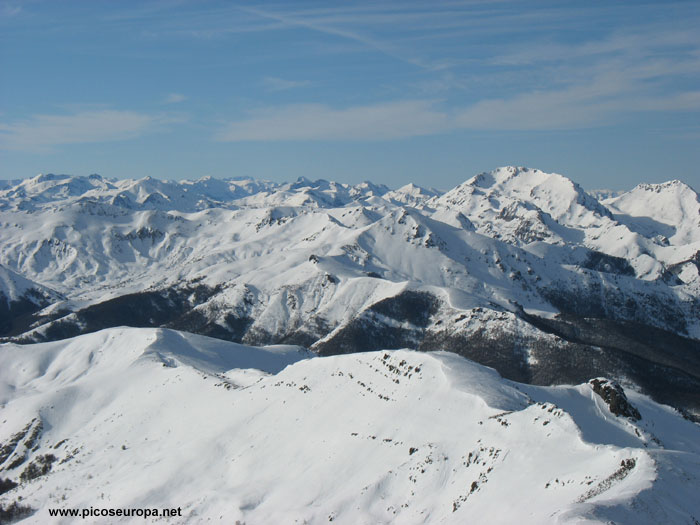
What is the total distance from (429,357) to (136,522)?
3909 centimetres

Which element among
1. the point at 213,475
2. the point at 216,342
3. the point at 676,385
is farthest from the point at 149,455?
the point at 676,385

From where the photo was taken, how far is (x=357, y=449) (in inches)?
2517

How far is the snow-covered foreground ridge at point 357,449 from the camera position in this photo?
4312cm

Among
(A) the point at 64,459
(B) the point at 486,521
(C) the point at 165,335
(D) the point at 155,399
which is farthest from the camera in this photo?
(C) the point at 165,335

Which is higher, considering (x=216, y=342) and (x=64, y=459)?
(x=64, y=459)

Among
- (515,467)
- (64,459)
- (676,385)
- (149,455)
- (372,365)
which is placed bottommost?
(676,385)

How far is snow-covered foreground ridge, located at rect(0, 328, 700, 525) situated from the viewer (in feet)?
141

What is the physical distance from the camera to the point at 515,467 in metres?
47.9

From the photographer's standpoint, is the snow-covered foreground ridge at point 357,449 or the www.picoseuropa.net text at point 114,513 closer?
the snow-covered foreground ridge at point 357,449

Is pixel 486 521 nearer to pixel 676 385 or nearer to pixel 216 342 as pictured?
pixel 216 342

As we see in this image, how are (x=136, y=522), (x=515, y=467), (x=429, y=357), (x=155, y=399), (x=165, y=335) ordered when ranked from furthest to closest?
1. (x=165, y=335)
2. (x=155, y=399)
3. (x=429, y=357)
4. (x=136, y=522)
5. (x=515, y=467)

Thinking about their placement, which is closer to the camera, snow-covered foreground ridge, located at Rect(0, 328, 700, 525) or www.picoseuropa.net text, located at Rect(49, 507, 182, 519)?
snow-covered foreground ridge, located at Rect(0, 328, 700, 525)

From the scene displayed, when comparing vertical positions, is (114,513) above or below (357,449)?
below

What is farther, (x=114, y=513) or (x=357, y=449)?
(x=114, y=513)
